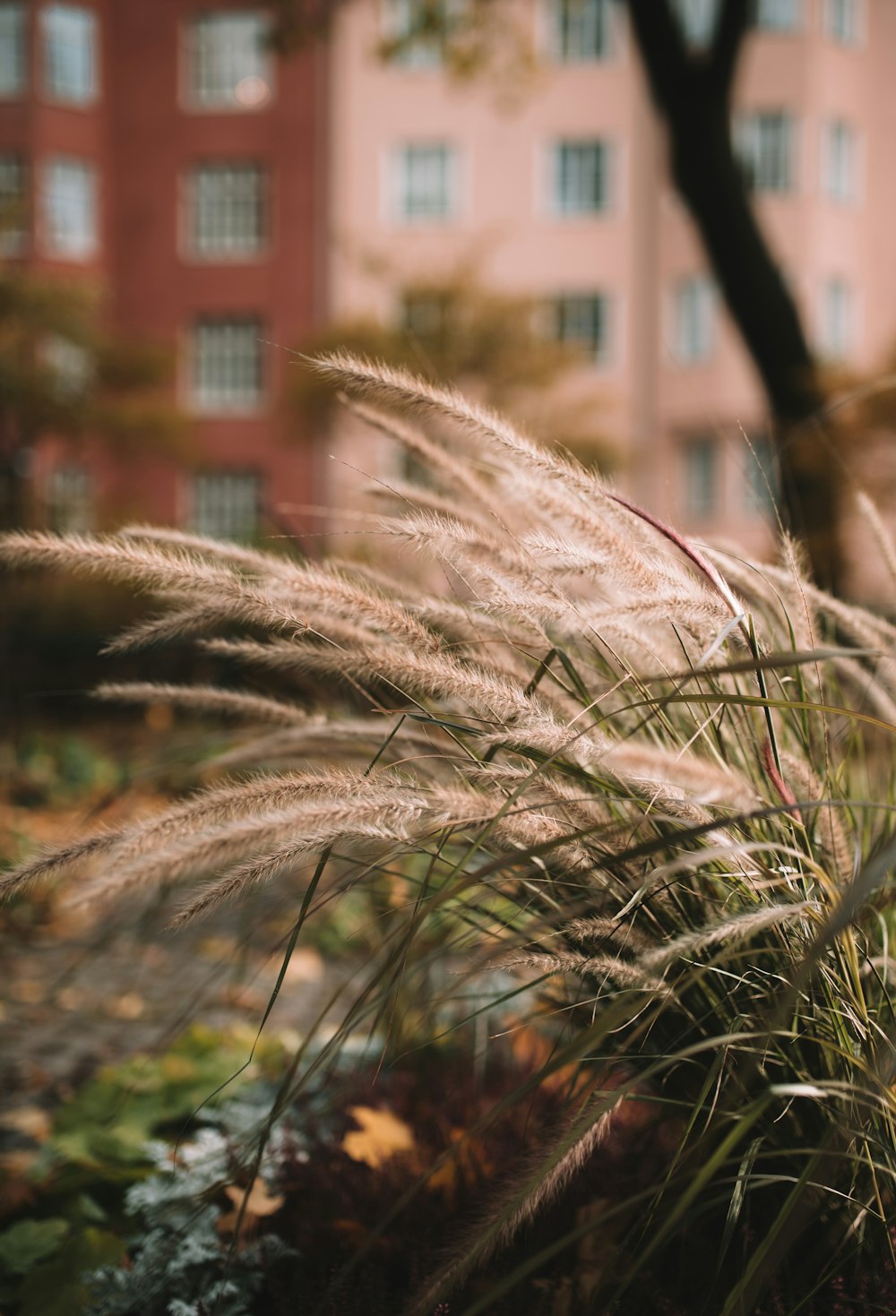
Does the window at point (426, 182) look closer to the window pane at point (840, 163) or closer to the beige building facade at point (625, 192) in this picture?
the beige building facade at point (625, 192)

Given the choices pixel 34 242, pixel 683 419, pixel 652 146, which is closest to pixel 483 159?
pixel 652 146

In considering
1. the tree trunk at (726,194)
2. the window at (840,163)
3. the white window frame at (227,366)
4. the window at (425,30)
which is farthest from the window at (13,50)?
the tree trunk at (726,194)

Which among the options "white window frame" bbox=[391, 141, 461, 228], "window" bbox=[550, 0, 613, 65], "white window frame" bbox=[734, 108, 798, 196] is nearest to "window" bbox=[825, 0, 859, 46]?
"white window frame" bbox=[734, 108, 798, 196]

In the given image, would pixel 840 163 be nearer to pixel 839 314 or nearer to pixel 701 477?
pixel 839 314

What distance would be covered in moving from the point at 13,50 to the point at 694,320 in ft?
48.7

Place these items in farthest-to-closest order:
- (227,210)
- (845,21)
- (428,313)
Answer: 1. (227,210)
2. (845,21)
3. (428,313)

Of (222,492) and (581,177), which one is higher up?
(581,177)

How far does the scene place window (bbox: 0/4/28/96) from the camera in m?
21.1

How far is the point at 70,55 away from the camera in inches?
850

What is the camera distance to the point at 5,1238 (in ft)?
5.22

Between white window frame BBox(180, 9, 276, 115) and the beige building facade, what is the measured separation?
1905 mm

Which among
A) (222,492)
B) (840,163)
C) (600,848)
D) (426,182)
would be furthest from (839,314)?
(600,848)

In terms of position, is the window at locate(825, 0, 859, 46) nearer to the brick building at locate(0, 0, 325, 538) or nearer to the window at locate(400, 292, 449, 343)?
the brick building at locate(0, 0, 325, 538)

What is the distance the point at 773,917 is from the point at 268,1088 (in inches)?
52.7
